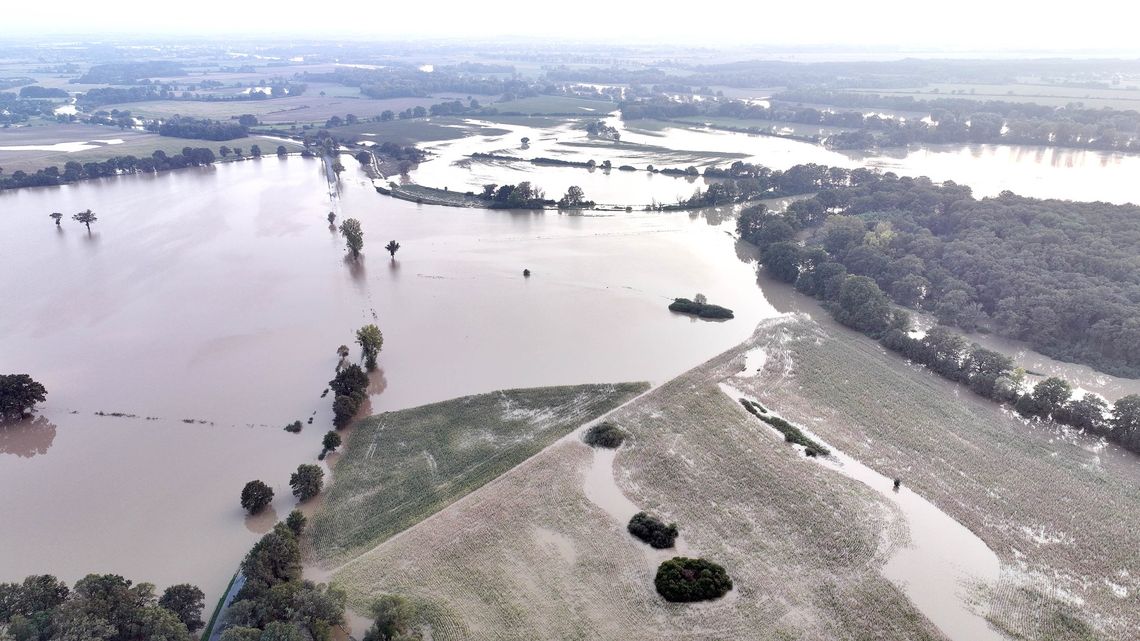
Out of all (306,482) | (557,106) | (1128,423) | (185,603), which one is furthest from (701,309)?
(557,106)

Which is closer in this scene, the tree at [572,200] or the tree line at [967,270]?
the tree line at [967,270]

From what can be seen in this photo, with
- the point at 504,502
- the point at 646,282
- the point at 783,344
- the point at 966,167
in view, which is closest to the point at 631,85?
the point at 966,167

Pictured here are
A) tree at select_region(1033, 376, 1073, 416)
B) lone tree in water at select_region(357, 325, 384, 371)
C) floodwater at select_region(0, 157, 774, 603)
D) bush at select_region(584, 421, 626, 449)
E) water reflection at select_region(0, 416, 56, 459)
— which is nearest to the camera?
floodwater at select_region(0, 157, 774, 603)

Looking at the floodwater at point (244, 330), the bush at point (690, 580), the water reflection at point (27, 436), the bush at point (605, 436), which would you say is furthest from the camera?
the water reflection at point (27, 436)

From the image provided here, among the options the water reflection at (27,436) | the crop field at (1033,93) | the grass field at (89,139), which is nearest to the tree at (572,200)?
the water reflection at (27,436)

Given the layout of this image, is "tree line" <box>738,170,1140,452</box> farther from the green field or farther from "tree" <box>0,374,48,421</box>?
the green field

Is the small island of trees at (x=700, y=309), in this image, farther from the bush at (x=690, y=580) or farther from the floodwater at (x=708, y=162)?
the floodwater at (x=708, y=162)

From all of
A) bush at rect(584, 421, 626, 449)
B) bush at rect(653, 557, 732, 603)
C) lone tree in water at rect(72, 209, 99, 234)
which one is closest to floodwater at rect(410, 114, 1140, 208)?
lone tree in water at rect(72, 209, 99, 234)
